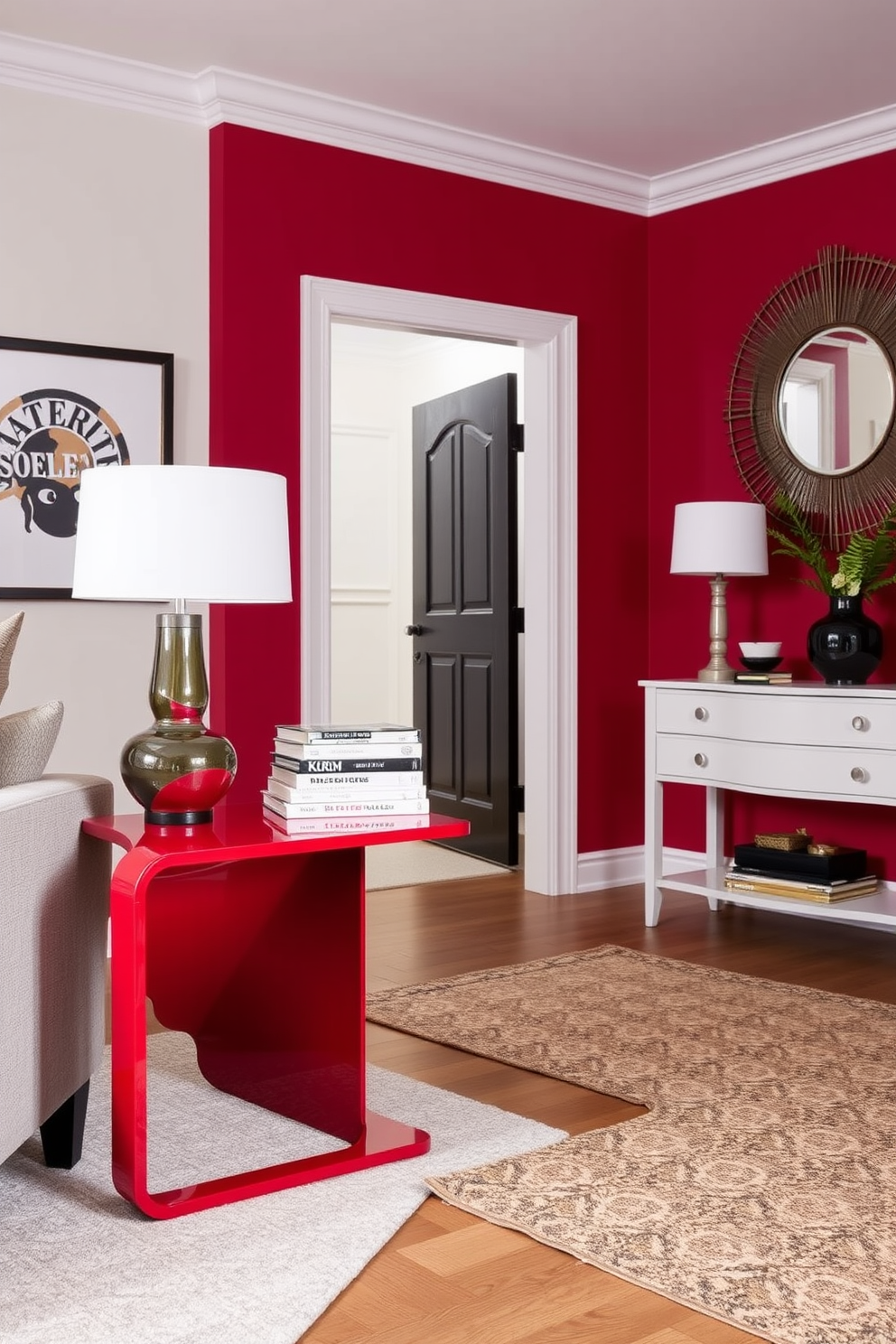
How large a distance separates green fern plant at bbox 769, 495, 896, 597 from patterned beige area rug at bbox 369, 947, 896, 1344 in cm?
130

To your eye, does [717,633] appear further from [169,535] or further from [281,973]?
[169,535]

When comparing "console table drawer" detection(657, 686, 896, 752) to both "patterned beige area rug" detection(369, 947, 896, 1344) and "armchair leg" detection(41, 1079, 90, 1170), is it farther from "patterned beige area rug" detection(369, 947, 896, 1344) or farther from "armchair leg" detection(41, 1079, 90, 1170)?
"armchair leg" detection(41, 1079, 90, 1170)

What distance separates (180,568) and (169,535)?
55mm

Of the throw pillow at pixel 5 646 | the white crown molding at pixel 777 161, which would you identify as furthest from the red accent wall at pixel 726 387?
the throw pillow at pixel 5 646

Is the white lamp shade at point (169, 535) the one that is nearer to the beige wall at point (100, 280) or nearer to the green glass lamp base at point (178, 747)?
the green glass lamp base at point (178, 747)

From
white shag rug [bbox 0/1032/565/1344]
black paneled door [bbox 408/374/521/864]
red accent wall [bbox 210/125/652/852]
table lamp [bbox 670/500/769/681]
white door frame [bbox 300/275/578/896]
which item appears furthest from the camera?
black paneled door [bbox 408/374/521/864]

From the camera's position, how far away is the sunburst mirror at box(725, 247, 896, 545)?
4.50 m

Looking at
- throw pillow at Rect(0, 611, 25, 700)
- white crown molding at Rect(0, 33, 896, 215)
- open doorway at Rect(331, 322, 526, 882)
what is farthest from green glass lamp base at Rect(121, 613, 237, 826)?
open doorway at Rect(331, 322, 526, 882)

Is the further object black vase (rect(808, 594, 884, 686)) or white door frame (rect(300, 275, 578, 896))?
white door frame (rect(300, 275, 578, 896))

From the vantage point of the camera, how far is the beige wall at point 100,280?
397 centimetres

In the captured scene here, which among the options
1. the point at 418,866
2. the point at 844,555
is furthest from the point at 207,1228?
the point at 418,866

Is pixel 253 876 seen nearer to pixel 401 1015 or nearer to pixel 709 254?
pixel 401 1015

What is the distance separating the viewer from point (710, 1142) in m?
2.52

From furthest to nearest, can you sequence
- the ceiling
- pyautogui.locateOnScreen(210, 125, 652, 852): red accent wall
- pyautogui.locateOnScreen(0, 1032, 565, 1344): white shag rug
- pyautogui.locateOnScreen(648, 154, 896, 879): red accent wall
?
1. pyautogui.locateOnScreen(648, 154, 896, 879): red accent wall
2. pyautogui.locateOnScreen(210, 125, 652, 852): red accent wall
3. the ceiling
4. pyautogui.locateOnScreen(0, 1032, 565, 1344): white shag rug
